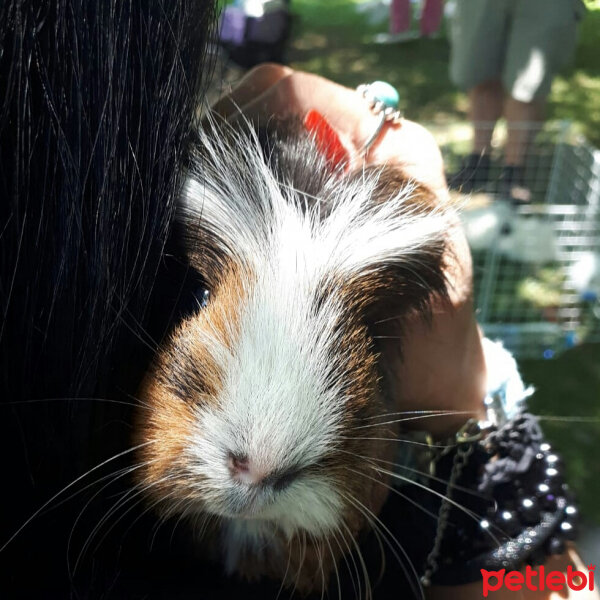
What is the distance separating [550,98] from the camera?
3332 mm

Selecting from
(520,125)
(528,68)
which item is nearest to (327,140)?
(528,68)

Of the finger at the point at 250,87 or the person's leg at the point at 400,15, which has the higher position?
the person's leg at the point at 400,15

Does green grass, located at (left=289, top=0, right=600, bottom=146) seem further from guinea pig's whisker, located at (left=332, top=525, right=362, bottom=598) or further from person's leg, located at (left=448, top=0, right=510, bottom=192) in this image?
guinea pig's whisker, located at (left=332, top=525, right=362, bottom=598)

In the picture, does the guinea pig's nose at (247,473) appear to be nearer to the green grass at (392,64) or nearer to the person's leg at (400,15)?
the green grass at (392,64)

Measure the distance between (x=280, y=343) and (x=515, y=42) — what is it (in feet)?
6.71

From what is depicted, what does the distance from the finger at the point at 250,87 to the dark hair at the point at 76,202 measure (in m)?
0.23

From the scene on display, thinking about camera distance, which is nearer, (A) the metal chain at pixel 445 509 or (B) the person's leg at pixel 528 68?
(A) the metal chain at pixel 445 509

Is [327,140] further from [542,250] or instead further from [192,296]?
[542,250]

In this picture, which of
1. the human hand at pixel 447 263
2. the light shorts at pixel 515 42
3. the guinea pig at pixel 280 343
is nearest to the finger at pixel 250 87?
the human hand at pixel 447 263

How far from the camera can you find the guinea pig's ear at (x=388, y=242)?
74 centimetres

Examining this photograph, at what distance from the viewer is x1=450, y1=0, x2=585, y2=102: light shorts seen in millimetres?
1792

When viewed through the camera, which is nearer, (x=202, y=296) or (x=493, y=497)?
(x=202, y=296)

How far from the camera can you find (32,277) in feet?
1.93

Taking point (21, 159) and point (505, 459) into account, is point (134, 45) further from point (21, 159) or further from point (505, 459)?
point (505, 459)
